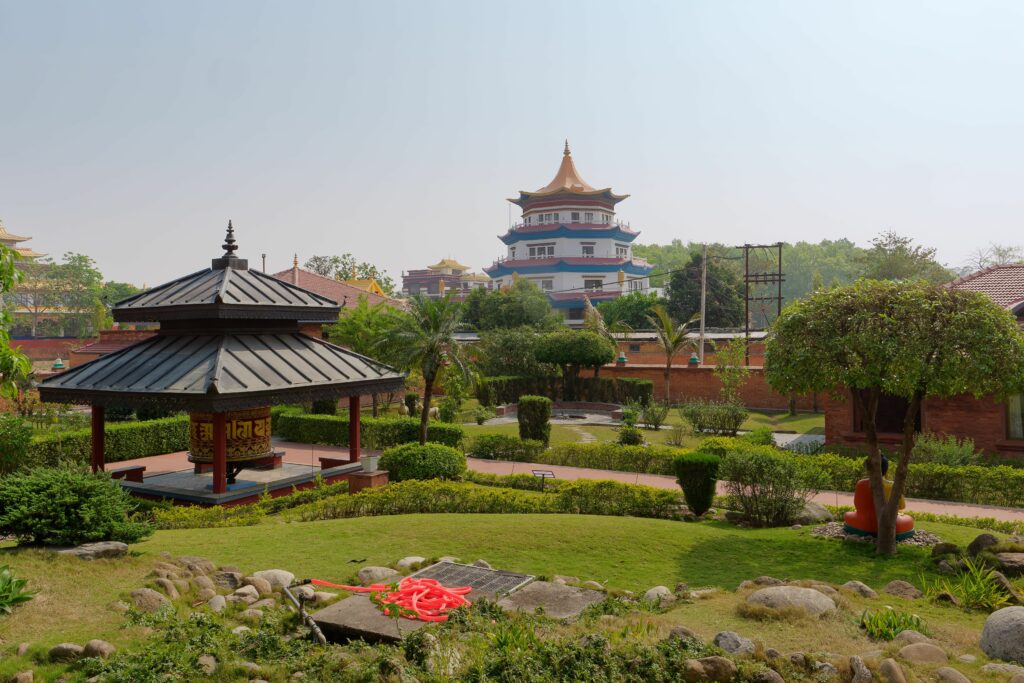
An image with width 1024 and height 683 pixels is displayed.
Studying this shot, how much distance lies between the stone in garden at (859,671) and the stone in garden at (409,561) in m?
5.31

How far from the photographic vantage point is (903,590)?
8.77m

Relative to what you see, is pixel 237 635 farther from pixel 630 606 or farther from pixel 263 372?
pixel 263 372

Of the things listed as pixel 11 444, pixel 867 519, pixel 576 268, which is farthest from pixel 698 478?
pixel 576 268

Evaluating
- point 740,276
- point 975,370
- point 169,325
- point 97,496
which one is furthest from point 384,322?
point 740,276

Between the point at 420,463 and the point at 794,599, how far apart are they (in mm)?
9402

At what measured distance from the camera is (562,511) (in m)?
13.6

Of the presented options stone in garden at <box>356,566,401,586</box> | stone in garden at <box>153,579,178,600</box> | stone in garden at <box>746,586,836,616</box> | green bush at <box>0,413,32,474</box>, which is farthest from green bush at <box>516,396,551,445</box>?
stone in garden at <box>153,579,178,600</box>

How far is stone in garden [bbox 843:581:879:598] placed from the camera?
8586 millimetres

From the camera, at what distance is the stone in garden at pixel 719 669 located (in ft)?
19.7

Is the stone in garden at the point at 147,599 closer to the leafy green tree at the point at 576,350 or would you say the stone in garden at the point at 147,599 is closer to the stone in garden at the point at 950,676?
the stone in garden at the point at 950,676

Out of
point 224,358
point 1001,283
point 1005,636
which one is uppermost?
point 1001,283

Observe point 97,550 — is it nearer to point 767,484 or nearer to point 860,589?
point 860,589

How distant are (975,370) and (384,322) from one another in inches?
829

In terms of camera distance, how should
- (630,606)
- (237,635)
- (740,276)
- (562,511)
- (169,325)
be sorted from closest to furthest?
(237,635) < (630,606) < (562,511) < (169,325) < (740,276)
